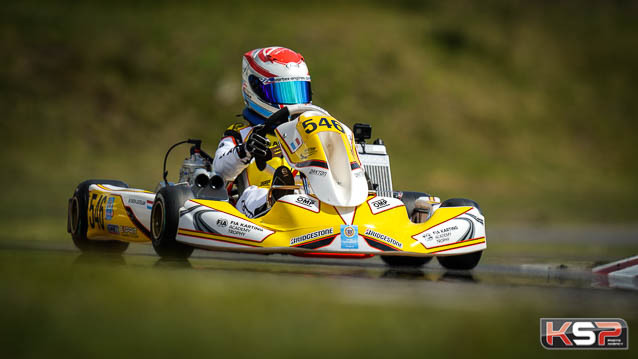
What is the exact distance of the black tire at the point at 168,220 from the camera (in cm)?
692

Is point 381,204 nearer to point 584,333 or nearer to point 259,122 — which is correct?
point 259,122

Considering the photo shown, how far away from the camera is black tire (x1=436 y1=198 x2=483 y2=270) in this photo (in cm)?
710

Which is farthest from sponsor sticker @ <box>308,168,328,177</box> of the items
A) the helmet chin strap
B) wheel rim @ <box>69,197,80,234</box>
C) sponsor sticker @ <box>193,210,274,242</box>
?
wheel rim @ <box>69,197,80,234</box>

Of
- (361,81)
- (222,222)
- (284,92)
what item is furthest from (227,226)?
(361,81)

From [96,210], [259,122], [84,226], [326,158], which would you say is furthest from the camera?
[84,226]

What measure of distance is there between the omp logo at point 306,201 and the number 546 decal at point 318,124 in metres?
0.57

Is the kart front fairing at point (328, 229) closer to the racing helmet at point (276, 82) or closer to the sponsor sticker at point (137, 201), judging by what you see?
the sponsor sticker at point (137, 201)

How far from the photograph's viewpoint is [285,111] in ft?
23.7

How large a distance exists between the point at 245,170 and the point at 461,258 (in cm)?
203

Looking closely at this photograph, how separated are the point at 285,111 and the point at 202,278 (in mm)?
1934

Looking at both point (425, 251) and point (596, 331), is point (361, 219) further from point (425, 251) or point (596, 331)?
point (596, 331)

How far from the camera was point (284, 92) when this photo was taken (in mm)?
7938

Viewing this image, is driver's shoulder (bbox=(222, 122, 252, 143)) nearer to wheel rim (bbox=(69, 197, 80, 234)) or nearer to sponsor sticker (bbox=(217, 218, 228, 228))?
sponsor sticker (bbox=(217, 218, 228, 228))

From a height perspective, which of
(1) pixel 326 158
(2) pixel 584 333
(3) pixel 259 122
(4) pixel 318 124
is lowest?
(2) pixel 584 333
